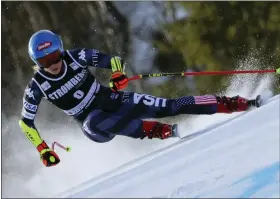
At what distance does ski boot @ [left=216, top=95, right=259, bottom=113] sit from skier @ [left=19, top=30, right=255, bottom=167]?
0.07ft

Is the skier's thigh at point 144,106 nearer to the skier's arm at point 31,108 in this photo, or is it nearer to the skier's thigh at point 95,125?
the skier's thigh at point 95,125

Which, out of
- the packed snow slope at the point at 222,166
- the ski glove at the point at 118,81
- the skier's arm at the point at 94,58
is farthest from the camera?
the skier's arm at the point at 94,58

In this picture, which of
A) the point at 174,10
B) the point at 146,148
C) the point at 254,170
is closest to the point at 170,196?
the point at 254,170

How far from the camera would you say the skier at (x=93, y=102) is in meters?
2.54

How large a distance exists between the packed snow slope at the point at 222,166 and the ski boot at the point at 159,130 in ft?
0.66

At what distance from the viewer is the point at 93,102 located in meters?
2.63

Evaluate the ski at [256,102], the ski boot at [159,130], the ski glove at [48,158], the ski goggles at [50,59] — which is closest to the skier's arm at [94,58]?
the ski goggles at [50,59]

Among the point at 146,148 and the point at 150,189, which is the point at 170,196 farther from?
the point at 146,148

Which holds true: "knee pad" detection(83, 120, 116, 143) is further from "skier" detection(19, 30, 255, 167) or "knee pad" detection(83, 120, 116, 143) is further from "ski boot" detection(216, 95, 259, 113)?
"ski boot" detection(216, 95, 259, 113)

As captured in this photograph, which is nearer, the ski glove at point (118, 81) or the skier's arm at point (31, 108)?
the ski glove at point (118, 81)

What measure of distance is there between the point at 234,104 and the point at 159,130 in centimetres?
36

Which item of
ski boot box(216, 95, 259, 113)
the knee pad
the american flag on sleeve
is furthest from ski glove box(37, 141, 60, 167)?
ski boot box(216, 95, 259, 113)

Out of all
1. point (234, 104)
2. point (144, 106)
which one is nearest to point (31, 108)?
point (144, 106)

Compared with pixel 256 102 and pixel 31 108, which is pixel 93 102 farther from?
pixel 256 102
